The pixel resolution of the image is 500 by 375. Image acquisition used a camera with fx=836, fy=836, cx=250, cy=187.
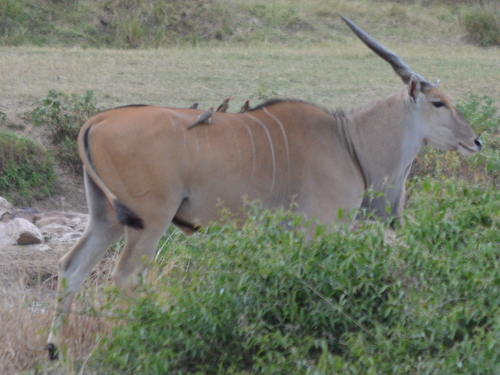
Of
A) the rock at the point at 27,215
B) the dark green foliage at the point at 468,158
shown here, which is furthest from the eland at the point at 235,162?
the rock at the point at 27,215

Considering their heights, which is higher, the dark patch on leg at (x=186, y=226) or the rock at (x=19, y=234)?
the dark patch on leg at (x=186, y=226)

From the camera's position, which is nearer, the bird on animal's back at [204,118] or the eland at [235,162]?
the eland at [235,162]

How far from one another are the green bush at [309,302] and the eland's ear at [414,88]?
1.12 metres

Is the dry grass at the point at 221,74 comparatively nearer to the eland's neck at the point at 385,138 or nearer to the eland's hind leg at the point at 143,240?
the eland's neck at the point at 385,138

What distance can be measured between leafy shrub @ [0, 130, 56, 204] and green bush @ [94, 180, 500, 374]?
289 centimetres

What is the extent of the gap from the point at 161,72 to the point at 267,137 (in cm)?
459

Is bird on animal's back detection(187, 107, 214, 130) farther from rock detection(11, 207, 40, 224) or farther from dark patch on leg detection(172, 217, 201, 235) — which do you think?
rock detection(11, 207, 40, 224)

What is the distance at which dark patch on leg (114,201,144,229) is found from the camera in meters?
3.41

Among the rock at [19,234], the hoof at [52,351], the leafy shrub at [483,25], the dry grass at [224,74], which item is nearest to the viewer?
the hoof at [52,351]

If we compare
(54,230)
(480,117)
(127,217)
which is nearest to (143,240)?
(127,217)

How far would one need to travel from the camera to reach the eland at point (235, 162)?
343 centimetres

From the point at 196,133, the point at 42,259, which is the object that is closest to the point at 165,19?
the point at 42,259

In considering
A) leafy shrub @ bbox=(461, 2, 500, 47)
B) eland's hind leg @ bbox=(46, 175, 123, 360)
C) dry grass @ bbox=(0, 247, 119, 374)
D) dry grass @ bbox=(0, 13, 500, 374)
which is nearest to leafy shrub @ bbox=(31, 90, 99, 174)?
dry grass @ bbox=(0, 13, 500, 374)

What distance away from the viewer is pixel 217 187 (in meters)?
3.59
